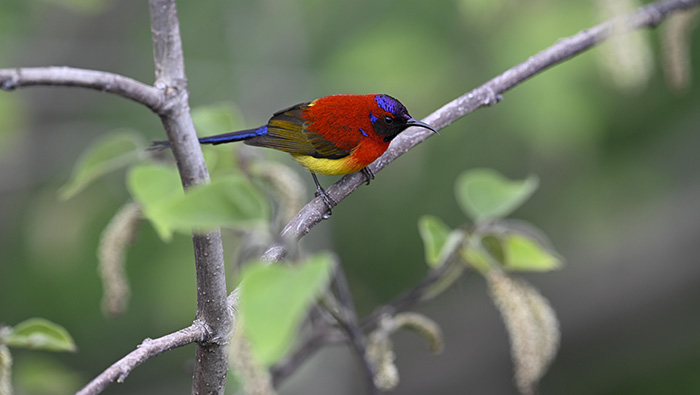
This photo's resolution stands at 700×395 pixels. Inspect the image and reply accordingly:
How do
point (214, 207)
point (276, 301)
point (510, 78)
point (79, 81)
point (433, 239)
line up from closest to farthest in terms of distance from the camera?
point (276, 301) < point (214, 207) < point (79, 81) < point (433, 239) < point (510, 78)

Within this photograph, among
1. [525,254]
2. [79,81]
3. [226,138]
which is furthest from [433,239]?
[79,81]

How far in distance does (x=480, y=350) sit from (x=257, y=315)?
4.12 m

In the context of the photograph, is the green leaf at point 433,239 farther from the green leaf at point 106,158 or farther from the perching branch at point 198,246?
the green leaf at point 106,158

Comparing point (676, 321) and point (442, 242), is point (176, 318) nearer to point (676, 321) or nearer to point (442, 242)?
point (442, 242)

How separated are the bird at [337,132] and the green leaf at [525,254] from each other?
673 mm

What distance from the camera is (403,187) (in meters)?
4.47

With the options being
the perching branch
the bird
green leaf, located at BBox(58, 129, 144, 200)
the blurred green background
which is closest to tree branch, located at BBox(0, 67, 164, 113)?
the perching branch

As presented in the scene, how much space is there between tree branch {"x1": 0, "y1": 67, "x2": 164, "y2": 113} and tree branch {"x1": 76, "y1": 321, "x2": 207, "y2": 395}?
434 millimetres

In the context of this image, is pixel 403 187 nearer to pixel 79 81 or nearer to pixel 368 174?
pixel 368 174

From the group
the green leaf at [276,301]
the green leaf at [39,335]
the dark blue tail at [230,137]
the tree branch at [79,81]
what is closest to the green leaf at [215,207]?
the green leaf at [276,301]

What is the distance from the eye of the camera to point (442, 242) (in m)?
1.99

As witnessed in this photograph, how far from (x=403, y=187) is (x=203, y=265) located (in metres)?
3.11

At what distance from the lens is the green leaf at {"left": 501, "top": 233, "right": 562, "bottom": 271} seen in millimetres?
2053

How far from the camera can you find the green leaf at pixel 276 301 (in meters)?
0.87
